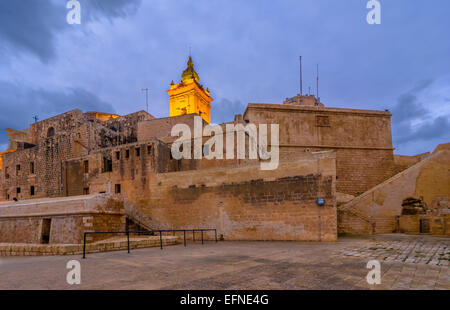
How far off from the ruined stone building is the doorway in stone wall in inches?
1.8

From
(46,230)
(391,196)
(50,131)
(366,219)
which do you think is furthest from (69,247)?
(50,131)

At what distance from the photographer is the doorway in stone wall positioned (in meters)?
13.7

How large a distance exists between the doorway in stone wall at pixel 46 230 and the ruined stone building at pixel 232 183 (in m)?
0.05

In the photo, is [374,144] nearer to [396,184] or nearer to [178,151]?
[396,184]

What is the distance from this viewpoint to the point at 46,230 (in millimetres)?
13922

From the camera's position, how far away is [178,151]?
66.8ft

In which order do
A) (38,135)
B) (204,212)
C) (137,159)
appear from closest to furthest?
1. (204,212)
2. (137,159)
3. (38,135)

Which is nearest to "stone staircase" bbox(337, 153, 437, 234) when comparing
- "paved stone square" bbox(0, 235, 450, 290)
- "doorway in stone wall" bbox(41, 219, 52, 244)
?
"paved stone square" bbox(0, 235, 450, 290)

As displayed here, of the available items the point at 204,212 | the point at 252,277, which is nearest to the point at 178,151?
the point at 204,212

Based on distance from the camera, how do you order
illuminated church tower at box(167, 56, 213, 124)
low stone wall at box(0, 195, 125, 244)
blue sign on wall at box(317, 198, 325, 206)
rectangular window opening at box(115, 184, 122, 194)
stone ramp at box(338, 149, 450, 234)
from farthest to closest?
illuminated church tower at box(167, 56, 213, 124)
rectangular window opening at box(115, 184, 122, 194)
stone ramp at box(338, 149, 450, 234)
low stone wall at box(0, 195, 125, 244)
blue sign on wall at box(317, 198, 325, 206)

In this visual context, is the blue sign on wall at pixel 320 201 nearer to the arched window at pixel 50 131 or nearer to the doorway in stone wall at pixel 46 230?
the doorway in stone wall at pixel 46 230

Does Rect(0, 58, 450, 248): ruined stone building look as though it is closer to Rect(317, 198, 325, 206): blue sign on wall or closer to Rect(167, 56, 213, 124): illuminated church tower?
Rect(317, 198, 325, 206): blue sign on wall

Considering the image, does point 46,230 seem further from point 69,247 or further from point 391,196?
point 391,196
